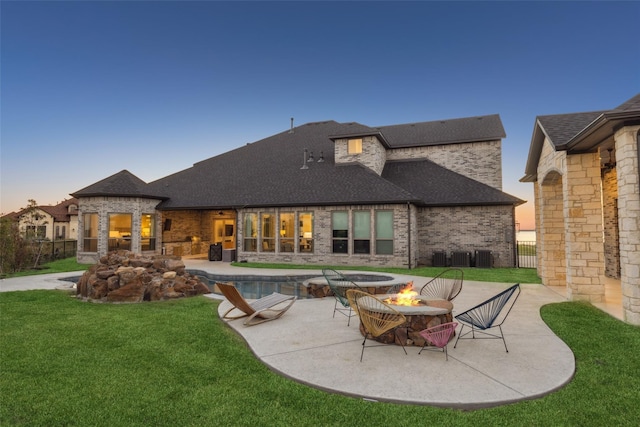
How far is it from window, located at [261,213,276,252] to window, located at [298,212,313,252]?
159 cm

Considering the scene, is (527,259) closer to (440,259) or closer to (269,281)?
(440,259)

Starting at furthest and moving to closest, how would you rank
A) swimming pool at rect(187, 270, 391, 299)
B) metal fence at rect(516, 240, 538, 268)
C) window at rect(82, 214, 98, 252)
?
window at rect(82, 214, 98, 252) → metal fence at rect(516, 240, 538, 268) → swimming pool at rect(187, 270, 391, 299)

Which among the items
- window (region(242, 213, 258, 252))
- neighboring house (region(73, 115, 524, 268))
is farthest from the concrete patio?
window (region(242, 213, 258, 252))

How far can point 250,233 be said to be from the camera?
18.4 meters

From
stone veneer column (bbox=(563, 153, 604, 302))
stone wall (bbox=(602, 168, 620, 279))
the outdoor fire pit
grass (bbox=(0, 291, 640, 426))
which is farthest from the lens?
stone wall (bbox=(602, 168, 620, 279))

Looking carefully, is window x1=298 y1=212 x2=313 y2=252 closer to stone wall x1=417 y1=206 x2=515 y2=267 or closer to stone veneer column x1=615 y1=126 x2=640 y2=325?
stone wall x1=417 y1=206 x2=515 y2=267

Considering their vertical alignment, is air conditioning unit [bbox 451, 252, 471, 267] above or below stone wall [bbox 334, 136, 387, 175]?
below

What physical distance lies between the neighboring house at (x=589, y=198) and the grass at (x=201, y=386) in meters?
1.76

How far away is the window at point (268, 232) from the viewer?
17922mm

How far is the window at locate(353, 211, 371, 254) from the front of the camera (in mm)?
16219

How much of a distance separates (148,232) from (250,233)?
21.4 ft

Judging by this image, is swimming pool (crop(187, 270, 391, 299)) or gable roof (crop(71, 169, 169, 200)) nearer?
swimming pool (crop(187, 270, 391, 299))

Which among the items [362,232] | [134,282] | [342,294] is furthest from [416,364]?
[362,232]

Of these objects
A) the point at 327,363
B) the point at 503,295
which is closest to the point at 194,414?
the point at 327,363
